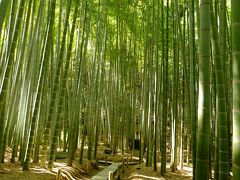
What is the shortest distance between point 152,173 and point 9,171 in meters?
3.10

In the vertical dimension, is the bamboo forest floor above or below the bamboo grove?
below

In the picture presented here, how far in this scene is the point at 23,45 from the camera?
5875 mm

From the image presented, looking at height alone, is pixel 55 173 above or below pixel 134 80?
below

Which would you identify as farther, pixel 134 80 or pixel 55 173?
pixel 134 80

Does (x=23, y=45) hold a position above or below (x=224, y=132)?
above

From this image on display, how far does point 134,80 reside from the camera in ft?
37.7

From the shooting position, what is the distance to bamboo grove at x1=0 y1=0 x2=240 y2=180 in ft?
7.93

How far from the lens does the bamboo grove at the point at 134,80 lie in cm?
242

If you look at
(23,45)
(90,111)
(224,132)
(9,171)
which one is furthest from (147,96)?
(224,132)

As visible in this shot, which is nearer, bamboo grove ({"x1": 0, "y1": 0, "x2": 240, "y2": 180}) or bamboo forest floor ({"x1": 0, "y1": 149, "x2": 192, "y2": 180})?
bamboo grove ({"x1": 0, "y1": 0, "x2": 240, "y2": 180})

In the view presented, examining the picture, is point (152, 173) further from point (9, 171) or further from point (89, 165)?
point (9, 171)

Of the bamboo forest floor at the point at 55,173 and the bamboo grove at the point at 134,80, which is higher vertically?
the bamboo grove at the point at 134,80

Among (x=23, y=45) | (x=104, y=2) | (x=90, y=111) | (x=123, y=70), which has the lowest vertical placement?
(x=90, y=111)

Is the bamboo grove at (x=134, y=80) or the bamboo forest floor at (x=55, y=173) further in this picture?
the bamboo forest floor at (x=55, y=173)
